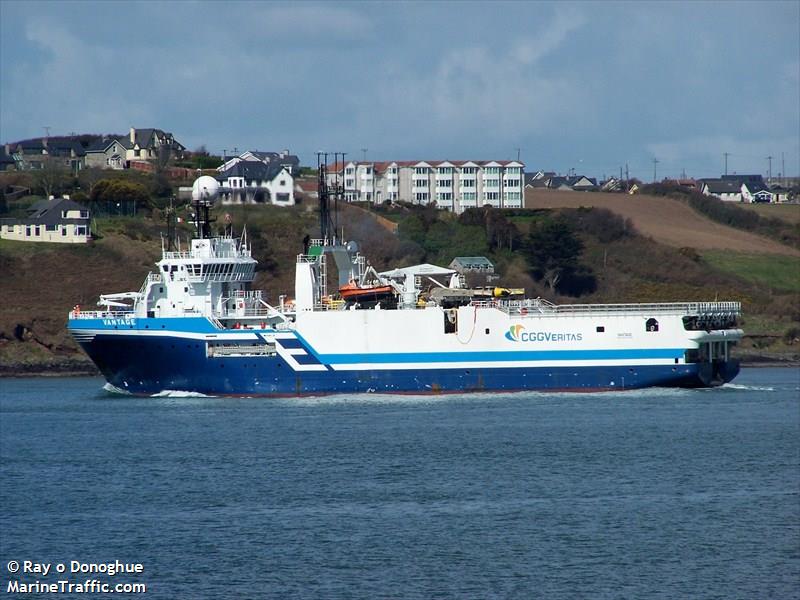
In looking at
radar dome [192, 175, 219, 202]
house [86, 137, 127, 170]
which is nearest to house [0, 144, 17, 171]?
house [86, 137, 127, 170]

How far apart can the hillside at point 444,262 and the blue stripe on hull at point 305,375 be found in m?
16.7

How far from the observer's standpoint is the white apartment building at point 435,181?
328ft

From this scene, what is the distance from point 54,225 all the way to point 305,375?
1457 inches

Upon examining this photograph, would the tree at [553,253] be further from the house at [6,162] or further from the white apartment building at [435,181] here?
the house at [6,162]

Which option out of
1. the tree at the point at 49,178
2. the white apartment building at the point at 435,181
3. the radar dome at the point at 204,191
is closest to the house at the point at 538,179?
the white apartment building at the point at 435,181

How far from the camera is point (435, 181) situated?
3967 inches

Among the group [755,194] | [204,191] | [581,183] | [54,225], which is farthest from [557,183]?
[204,191]

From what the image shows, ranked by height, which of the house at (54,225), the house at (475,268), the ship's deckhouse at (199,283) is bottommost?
Result: the ship's deckhouse at (199,283)

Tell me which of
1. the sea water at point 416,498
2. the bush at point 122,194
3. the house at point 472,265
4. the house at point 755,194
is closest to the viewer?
the sea water at point 416,498

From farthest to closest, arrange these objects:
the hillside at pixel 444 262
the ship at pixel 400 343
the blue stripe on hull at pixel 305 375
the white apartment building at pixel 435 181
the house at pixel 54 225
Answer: the white apartment building at pixel 435 181
the house at pixel 54 225
the hillside at pixel 444 262
the blue stripe on hull at pixel 305 375
the ship at pixel 400 343

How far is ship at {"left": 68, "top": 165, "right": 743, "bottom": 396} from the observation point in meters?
46.0

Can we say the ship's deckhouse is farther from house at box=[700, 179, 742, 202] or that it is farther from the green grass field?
house at box=[700, 179, 742, 202]

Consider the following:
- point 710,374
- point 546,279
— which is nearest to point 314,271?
point 710,374

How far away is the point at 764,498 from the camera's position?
27953 mm
